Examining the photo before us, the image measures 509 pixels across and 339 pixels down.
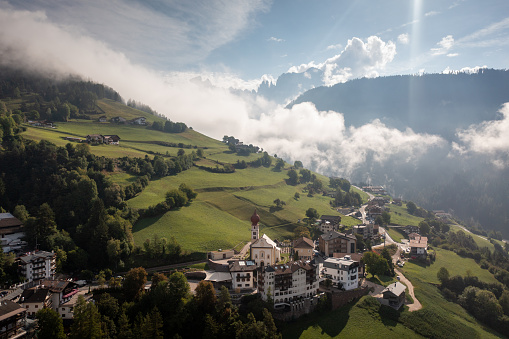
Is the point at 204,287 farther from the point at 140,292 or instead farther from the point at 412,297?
the point at 412,297

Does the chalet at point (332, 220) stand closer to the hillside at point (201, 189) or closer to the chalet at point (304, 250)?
the hillside at point (201, 189)

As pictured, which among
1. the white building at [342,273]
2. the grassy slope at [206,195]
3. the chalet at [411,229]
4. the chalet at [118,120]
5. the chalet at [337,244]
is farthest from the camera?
the chalet at [118,120]

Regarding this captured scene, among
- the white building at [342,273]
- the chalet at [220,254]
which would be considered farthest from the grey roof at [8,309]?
the white building at [342,273]

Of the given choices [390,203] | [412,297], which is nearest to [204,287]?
[412,297]

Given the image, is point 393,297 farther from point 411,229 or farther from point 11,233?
point 11,233

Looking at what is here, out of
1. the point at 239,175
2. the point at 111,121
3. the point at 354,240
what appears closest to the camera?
the point at 354,240

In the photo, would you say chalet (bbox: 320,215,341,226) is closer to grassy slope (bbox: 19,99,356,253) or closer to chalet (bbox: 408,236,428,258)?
grassy slope (bbox: 19,99,356,253)
